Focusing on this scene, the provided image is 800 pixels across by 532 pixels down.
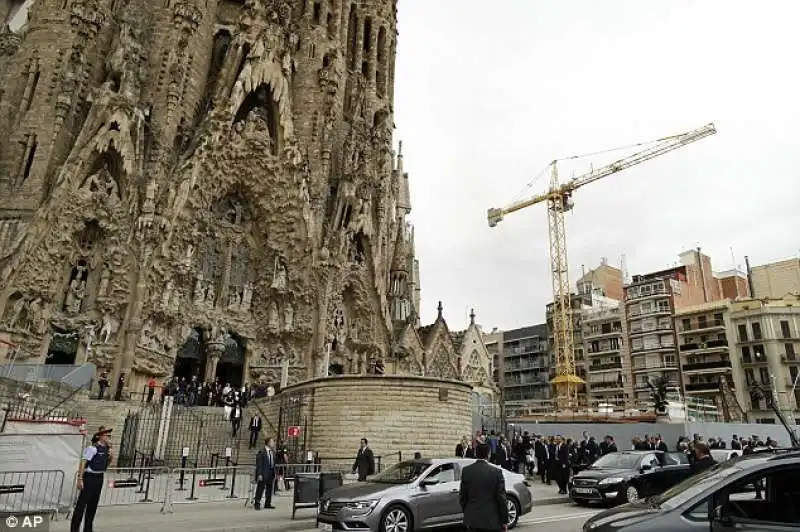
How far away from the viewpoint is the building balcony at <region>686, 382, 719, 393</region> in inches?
1815

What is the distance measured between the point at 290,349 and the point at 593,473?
734 inches

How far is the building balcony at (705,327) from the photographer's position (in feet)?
152

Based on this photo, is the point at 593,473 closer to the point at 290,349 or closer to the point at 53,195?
the point at 290,349

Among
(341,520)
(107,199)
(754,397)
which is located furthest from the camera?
(754,397)

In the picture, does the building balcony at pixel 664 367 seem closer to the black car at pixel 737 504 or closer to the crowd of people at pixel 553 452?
the crowd of people at pixel 553 452

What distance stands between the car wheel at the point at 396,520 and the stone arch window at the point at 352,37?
36.0m

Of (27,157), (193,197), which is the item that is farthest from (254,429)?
(27,157)

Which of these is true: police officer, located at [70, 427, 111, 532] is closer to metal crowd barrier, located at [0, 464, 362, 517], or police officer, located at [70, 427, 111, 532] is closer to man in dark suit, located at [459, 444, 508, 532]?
metal crowd barrier, located at [0, 464, 362, 517]

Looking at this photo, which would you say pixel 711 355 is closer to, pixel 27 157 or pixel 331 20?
pixel 331 20

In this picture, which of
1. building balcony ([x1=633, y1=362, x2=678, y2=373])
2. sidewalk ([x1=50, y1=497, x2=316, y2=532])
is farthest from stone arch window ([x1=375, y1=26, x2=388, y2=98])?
building balcony ([x1=633, y1=362, x2=678, y2=373])

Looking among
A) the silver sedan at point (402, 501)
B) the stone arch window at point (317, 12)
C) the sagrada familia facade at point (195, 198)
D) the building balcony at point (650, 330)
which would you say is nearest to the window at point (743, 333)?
the building balcony at point (650, 330)

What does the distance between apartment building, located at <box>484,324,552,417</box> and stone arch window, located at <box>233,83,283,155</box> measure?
44147 millimetres

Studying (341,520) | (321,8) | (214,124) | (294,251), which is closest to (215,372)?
(294,251)

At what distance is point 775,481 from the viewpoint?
4.21m
